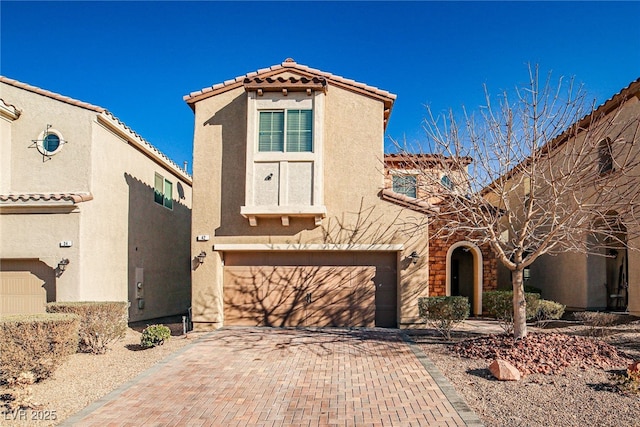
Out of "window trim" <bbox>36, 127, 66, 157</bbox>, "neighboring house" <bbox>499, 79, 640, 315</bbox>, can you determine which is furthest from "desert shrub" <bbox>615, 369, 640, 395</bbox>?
"window trim" <bbox>36, 127, 66, 157</bbox>

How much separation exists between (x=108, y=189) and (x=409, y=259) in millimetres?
9654

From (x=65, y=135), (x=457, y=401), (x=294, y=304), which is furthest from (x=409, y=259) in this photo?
(x=65, y=135)

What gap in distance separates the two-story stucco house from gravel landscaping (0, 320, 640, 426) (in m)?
2.67

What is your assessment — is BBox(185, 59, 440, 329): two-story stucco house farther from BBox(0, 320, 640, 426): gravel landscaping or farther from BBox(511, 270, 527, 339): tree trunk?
BBox(511, 270, 527, 339): tree trunk

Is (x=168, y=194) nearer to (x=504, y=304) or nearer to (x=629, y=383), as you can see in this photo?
(x=504, y=304)

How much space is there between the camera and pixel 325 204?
560 inches

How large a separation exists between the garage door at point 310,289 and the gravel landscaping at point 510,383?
2.65 m

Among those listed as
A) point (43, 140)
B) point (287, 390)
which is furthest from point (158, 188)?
point (287, 390)

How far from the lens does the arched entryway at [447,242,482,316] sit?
54.7 ft

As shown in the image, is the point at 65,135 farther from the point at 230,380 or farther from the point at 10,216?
the point at 230,380

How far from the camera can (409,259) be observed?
1407 centimetres

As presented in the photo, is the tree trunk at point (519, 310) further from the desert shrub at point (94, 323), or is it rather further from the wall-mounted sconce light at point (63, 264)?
the wall-mounted sconce light at point (63, 264)

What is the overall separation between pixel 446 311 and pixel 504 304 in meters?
3.12

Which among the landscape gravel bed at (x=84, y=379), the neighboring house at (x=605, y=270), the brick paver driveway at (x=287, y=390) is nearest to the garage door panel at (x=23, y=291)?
the landscape gravel bed at (x=84, y=379)
